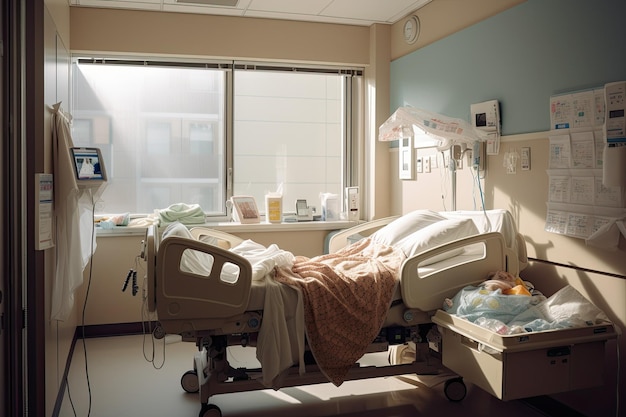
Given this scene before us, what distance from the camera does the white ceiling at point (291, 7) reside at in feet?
14.4

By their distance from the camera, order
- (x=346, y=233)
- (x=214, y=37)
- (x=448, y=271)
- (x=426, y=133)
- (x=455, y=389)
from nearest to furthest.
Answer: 1. (x=448, y=271)
2. (x=455, y=389)
3. (x=426, y=133)
4. (x=346, y=233)
5. (x=214, y=37)

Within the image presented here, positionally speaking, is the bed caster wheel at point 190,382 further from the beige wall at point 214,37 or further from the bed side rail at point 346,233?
the beige wall at point 214,37

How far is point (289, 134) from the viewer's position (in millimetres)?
5207

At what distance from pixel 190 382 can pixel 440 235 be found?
164 cm

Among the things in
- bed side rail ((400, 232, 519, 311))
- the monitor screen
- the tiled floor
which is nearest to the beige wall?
the monitor screen

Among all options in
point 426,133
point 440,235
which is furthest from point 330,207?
point 440,235

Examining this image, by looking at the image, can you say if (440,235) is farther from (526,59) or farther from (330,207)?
(330,207)

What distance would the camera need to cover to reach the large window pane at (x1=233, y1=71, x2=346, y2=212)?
5.07m

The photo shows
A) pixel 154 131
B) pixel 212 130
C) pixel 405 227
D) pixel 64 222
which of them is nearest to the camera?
pixel 64 222

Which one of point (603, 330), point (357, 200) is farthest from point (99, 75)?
point (603, 330)

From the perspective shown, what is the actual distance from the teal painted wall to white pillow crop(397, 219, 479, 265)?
62 centimetres

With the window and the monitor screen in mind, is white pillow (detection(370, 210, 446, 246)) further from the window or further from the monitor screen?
the monitor screen

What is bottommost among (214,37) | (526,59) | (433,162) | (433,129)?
(433,162)

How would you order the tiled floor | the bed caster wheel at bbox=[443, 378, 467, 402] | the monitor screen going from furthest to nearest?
1. the bed caster wheel at bbox=[443, 378, 467, 402]
2. the tiled floor
3. the monitor screen
